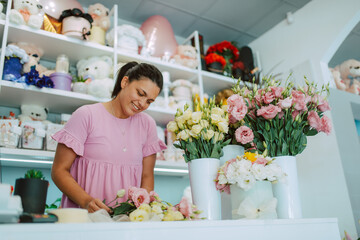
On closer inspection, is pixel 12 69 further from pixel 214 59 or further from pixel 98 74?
pixel 214 59

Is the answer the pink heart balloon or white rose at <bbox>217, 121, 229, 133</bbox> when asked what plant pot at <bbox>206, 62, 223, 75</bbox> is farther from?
white rose at <bbox>217, 121, 229, 133</bbox>

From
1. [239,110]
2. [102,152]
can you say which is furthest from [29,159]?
[239,110]

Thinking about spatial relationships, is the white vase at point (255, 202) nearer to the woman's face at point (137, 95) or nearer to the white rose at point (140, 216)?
the white rose at point (140, 216)

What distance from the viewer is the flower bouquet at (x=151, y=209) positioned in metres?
0.69

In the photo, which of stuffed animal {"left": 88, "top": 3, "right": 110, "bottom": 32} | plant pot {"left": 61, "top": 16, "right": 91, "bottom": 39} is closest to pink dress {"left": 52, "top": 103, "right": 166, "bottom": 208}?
plant pot {"left": 61, "top": 16, "right": 91, "bottom": 39}

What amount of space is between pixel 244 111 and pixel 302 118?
8.2 inches

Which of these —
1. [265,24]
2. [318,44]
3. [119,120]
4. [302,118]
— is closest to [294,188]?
[302,118]

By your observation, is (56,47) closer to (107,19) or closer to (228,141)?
(107,19)

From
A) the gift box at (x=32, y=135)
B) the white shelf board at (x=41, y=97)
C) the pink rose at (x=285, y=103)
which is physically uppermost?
the white shelf board at (x=41, y=97)

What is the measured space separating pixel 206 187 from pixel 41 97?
4.78 ft

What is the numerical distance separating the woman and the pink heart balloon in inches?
46.9

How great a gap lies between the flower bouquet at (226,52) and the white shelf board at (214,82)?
9 centimetres

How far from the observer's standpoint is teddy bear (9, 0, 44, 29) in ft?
6.35

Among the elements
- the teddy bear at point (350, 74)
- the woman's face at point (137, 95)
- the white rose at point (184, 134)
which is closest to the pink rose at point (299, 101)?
the white rose at point (184, 134)
